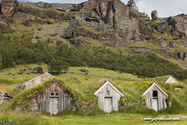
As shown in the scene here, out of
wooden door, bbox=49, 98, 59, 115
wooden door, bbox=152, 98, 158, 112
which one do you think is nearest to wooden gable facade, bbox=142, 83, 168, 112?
wooden door, bbox=152, 98, 158, 112

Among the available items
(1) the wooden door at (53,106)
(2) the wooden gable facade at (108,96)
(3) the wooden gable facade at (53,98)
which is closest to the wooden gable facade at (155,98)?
(2) the wooden gable facade at (108,96)

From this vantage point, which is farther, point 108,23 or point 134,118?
point 108,23

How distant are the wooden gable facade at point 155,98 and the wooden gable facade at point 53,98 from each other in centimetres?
1151

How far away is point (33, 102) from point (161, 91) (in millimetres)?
18499

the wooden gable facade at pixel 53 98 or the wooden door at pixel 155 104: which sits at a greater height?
the wooden gable facade at pixel 53 98

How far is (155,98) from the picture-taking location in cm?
2020

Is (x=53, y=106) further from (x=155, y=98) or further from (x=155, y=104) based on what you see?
(x=155, y=98)

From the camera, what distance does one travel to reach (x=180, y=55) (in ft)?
531

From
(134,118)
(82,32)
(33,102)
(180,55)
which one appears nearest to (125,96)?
(134,118)

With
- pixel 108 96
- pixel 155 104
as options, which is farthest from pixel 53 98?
pixel 155 104

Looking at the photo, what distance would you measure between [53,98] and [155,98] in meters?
15.1

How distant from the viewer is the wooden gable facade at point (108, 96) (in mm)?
18531

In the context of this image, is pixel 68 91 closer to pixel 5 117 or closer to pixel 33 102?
pixel 33 102

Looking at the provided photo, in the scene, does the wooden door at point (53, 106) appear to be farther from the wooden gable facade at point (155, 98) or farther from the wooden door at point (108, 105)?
the wooden gable facade at point (155, 98)
